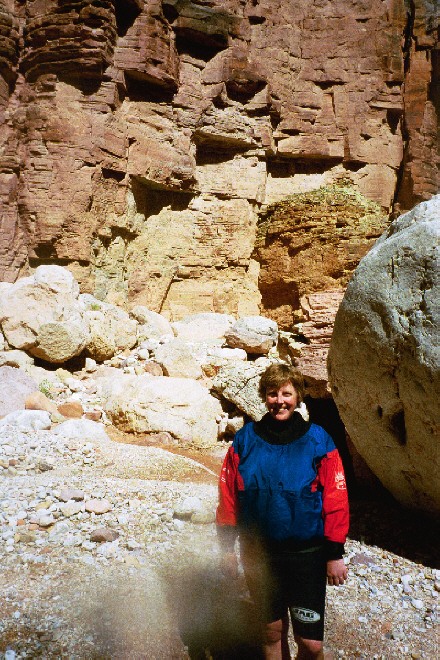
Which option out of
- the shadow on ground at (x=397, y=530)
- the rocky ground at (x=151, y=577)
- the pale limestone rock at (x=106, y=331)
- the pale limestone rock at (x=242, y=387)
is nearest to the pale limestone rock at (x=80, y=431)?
the rocky ground at (x=151, y=577)

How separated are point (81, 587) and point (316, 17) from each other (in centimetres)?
1646

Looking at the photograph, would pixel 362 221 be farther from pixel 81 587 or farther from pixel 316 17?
pixel 81 587

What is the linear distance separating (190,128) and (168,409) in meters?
9.55

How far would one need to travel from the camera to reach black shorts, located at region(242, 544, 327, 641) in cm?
172

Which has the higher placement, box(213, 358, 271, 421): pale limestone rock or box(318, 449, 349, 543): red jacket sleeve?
box(318, 449, 349, 543): red jacket sleeve

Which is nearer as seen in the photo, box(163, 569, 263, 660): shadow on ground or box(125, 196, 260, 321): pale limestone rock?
box(163, 569, 263, 660): shadow on ground

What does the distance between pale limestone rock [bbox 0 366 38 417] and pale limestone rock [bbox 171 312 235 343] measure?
396 cm

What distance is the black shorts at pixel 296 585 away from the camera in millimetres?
1719

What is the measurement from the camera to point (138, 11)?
1116 centimetres

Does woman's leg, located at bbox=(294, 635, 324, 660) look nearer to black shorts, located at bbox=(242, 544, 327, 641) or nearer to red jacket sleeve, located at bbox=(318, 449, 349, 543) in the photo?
black shorts, located at bbox=(242, 544, 327, 641)

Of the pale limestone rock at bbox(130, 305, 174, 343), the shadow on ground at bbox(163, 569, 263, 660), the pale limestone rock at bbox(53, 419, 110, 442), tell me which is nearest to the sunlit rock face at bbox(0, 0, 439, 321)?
the pale limestone rock at bbox(130, 305, 174, 343)

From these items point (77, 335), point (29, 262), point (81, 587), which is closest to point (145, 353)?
point (77, 335)

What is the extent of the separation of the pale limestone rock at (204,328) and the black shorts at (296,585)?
24.8 ft

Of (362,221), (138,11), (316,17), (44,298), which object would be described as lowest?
(44,298)
